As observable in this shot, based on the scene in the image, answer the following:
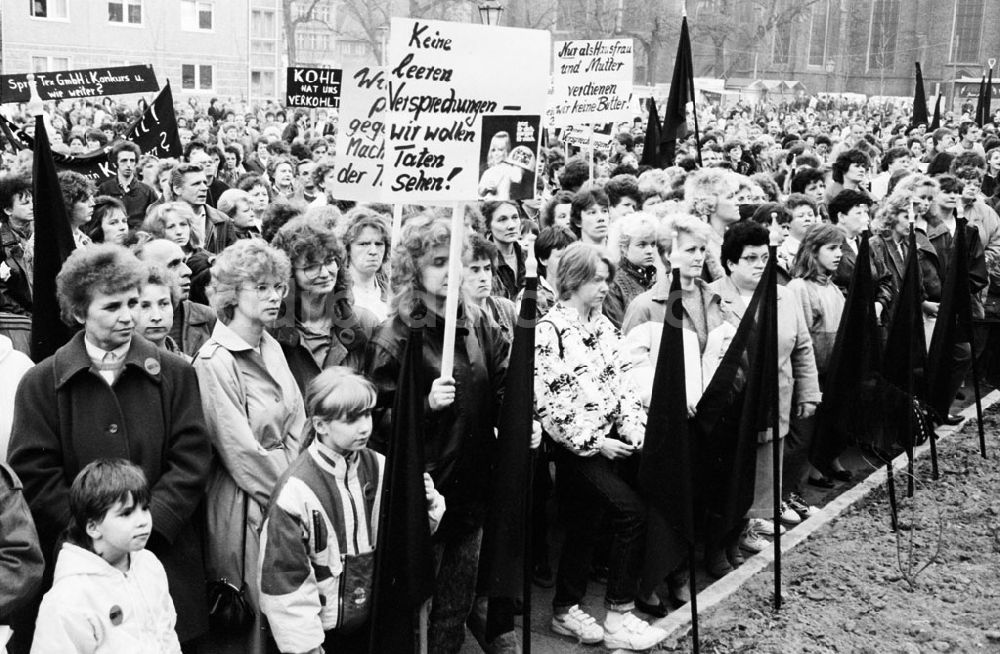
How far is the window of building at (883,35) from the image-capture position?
71.2 metres

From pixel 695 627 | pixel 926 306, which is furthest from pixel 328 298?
pixel 926 306

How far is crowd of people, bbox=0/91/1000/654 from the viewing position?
12.7ft

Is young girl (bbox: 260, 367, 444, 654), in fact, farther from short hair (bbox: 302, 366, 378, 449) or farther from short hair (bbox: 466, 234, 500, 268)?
short hair (bbox: 466, 234, 500, 268)

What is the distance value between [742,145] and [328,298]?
1326 centimetres

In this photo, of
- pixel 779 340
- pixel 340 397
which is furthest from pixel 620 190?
pixel 340 397

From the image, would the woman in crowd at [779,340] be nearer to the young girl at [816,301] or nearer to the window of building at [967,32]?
the young girl at [816,301]

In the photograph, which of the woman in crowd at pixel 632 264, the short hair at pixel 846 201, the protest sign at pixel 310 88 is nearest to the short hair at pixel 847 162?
the short hair at pixel 846 201

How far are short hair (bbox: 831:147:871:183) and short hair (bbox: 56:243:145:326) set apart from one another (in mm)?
8249

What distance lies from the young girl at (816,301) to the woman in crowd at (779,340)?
1.05 feet

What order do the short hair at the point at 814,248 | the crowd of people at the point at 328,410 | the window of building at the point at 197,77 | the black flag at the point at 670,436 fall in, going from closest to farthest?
the crowd of people at the point at 328,410, the black flag at the point at 670,436, the short hair at the point at 814,248, the window of building at the point at 197,77

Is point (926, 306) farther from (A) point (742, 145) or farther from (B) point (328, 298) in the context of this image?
(A) point (742, 145)

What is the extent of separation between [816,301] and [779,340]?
0.77 metres

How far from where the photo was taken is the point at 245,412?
438 cm

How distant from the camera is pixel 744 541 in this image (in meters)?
6.82
